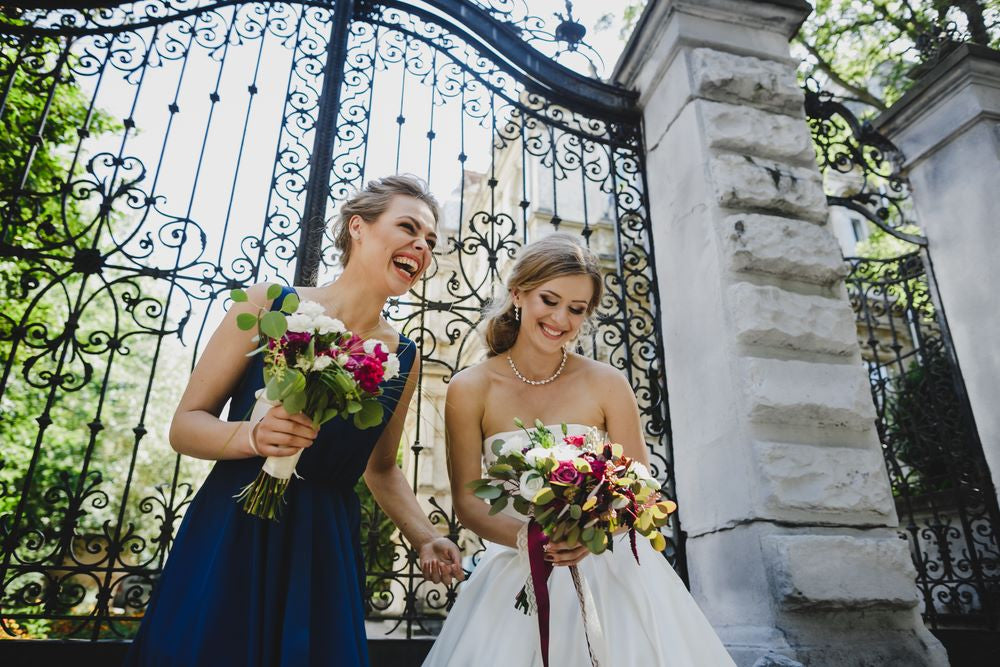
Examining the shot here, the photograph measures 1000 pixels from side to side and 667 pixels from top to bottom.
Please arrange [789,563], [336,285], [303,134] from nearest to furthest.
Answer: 1. [336,285]
2. [789,563]
3. [303,134]

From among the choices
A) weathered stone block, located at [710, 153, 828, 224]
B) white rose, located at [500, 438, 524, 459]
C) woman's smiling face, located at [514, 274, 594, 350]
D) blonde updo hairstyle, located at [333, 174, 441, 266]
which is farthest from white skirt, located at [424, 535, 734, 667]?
weathered stone block, located at [710, 153, 828, 224]

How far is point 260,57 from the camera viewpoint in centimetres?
448

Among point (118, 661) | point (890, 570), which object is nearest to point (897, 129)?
point (890, 570)

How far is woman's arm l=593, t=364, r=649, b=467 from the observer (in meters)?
2.92

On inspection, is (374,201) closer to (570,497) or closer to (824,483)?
(570,497)

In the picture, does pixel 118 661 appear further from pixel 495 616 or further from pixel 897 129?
pixel 897 129

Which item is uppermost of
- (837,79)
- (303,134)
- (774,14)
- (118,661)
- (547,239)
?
(837,79)

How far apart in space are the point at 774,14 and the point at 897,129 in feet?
5.67

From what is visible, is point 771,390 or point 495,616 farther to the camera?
point 771,390

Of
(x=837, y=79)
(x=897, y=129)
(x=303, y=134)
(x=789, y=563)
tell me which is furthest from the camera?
(x=837, y=79)

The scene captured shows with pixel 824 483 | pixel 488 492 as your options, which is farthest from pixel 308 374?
pixel 824 483

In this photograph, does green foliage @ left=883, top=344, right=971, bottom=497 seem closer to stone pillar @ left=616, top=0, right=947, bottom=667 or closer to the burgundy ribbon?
stone pillar @ left=616, top=0, right=947, bottom=667

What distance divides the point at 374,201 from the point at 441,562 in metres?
1.41

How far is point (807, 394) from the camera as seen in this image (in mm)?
3449
